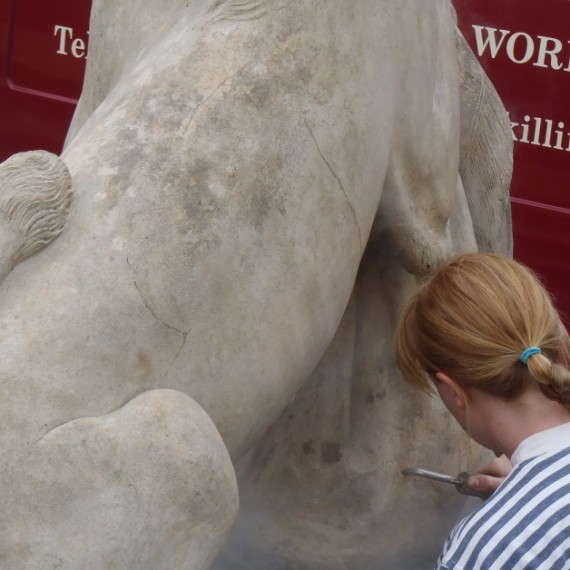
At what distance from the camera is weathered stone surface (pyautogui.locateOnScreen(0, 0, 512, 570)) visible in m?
1.17

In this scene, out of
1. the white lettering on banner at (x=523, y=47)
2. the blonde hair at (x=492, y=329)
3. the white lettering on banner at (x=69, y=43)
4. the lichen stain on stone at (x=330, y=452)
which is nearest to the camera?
the blonde hair at (x=492, y=329)

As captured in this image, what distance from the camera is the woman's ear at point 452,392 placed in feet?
4.28

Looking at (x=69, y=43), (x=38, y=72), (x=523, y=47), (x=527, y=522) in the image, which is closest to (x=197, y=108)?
(x=527, y=522)

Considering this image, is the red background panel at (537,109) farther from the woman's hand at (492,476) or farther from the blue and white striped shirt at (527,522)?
the blue and white striped shirt at (527,522)

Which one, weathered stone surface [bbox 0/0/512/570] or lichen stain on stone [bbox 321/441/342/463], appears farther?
lichen stain on stone [bbox 321/441/342/463]

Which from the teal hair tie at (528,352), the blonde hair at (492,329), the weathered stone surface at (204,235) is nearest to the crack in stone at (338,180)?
the weathered stone surface at (204,235)

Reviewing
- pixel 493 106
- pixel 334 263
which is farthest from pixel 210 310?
pixel 493 106

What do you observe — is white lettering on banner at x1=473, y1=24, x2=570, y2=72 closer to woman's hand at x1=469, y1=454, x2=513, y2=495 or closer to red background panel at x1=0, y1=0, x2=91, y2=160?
red background panel at x1=0, y1=0, x2=91, y2=160

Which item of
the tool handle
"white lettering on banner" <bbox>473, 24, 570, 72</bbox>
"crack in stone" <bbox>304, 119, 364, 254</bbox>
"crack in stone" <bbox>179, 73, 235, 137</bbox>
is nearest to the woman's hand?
the tool handle

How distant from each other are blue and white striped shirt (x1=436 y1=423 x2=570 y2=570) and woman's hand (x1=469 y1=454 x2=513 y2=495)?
249 millimetres

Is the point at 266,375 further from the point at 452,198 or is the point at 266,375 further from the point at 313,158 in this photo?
the point at 452,198

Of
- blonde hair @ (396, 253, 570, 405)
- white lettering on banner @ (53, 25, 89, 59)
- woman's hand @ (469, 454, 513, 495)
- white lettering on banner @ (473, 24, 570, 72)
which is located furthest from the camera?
white lettering on banner @ (53, 25, 89, 59)

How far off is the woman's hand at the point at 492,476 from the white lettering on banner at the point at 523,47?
5.74 feet

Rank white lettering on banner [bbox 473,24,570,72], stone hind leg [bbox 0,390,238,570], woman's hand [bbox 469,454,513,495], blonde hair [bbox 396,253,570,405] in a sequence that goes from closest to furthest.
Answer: stone hind leg [bbox 0,390,238,570] < blonde hair [bbox 396,253,570,405] < woman's hand [bbox 469,454,513,495] < white lettering on banner [bbox 473,24,570,72]
